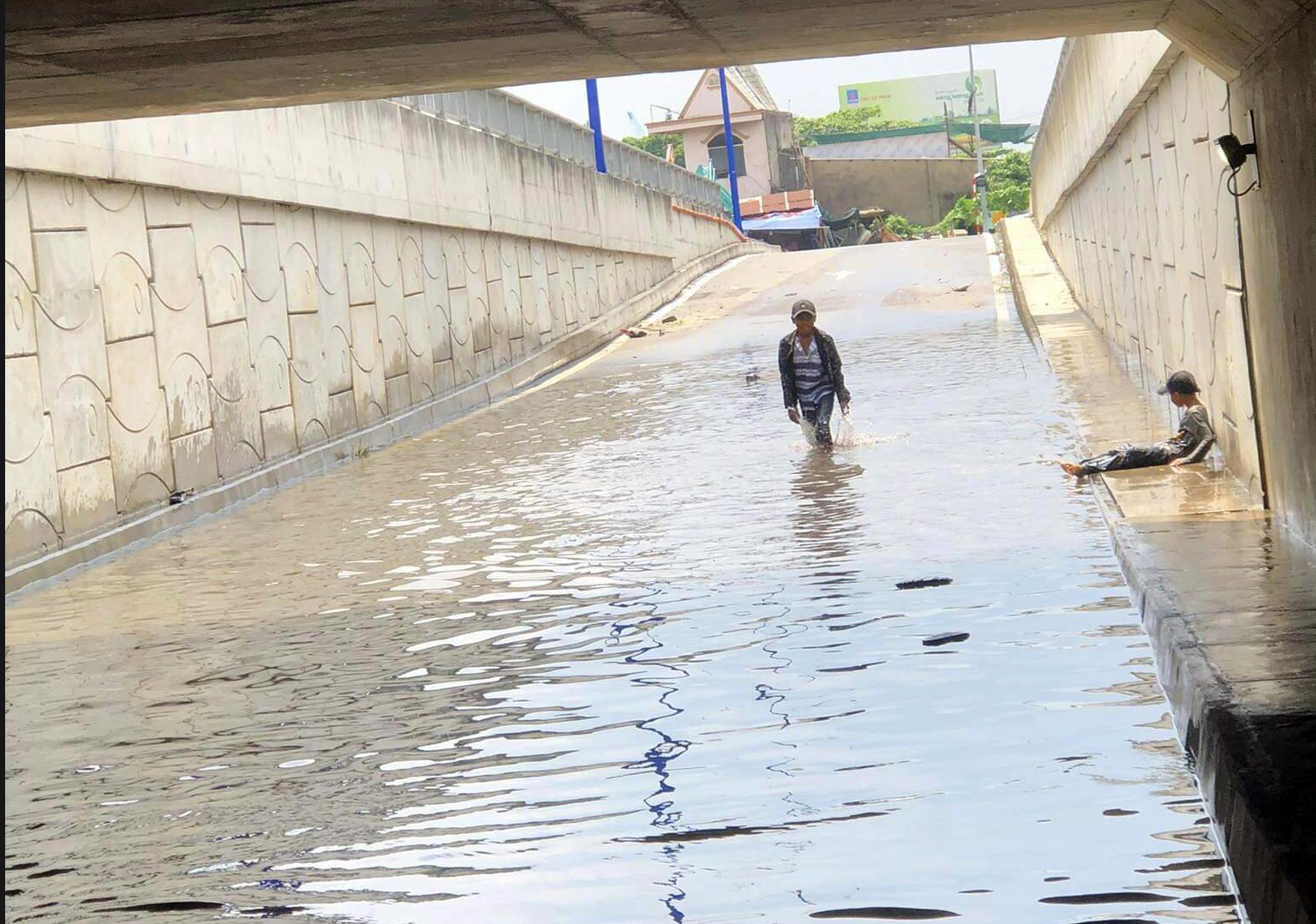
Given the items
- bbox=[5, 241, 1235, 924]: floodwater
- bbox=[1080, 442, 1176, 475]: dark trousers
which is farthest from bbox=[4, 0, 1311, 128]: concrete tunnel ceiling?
bbox=[1080, 442, 1176, 475]: dark trousers

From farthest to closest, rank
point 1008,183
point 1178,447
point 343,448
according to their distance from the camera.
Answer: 1. point 1008,183
2. point 343,448
3. point 1178,447

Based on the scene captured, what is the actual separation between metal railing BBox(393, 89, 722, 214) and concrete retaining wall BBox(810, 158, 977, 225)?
3647 centimetres

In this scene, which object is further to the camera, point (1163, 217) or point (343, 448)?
point (343, 448)

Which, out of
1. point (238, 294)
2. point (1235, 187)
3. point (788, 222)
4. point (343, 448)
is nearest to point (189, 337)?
point (238, 294)

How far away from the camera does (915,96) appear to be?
149125mm

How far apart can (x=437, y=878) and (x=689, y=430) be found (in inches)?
539

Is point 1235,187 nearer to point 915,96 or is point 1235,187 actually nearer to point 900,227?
point 900,227

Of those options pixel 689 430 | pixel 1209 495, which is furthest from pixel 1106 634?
pixel 689 430

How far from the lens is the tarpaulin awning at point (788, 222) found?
75500 mm

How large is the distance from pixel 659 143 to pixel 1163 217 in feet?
266

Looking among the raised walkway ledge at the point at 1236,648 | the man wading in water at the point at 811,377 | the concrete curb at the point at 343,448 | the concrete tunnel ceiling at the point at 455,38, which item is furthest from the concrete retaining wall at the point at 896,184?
the concrete tunnel ceiling at the point at 455,38

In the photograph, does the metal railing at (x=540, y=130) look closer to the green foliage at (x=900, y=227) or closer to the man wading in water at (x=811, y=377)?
the man wading in water at (x=811, y=377)

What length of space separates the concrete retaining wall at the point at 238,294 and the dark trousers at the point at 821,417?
254 inches

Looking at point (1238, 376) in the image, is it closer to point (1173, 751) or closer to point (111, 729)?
point (1173, 751)
